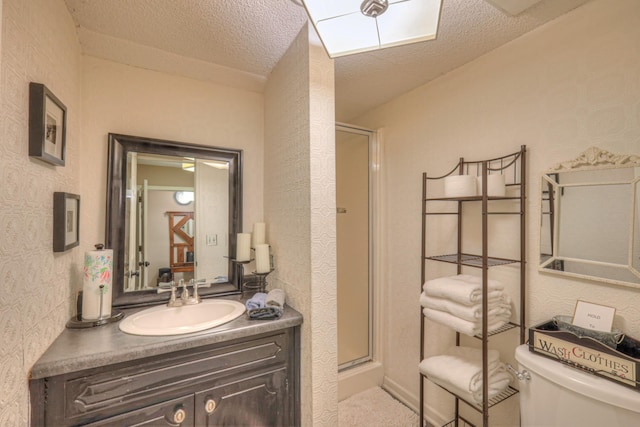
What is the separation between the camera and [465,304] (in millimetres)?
1197

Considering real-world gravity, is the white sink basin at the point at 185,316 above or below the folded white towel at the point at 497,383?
above

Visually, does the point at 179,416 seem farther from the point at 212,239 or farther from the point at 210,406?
the point at 212,239

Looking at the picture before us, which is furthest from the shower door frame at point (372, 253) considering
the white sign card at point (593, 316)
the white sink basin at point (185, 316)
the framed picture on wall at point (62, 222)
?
the framed picture on wall at point (62, 222)

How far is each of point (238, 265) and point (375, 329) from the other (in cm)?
117

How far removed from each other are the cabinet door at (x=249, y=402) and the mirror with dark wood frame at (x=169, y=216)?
59cm

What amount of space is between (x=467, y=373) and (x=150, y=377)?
133cm

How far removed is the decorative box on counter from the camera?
32.6 inches

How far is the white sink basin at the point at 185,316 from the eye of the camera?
1.21 meters

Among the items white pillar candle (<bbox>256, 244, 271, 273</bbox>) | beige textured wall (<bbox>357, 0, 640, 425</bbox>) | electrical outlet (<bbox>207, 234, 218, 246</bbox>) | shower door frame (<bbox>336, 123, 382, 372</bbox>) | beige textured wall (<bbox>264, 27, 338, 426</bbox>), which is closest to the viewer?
beige textured wall (<bbox>357, 0, 640, 425</bbox>)

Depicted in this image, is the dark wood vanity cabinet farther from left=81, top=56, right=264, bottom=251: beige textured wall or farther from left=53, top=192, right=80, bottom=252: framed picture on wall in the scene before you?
left=81, top=56, right=264, bottom=251: beige textured wall

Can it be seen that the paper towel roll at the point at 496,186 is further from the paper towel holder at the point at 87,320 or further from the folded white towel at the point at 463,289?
the paper towel holder at the point at 87,320

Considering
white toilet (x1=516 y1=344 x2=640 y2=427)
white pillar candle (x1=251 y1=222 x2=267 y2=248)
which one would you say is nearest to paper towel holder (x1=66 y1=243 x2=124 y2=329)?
white pillar candle (x1=251 y1=222 x2=267 y2=248)

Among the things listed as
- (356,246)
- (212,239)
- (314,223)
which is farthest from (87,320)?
(356,246)

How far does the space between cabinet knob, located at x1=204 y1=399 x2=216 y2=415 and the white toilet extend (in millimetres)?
1244
